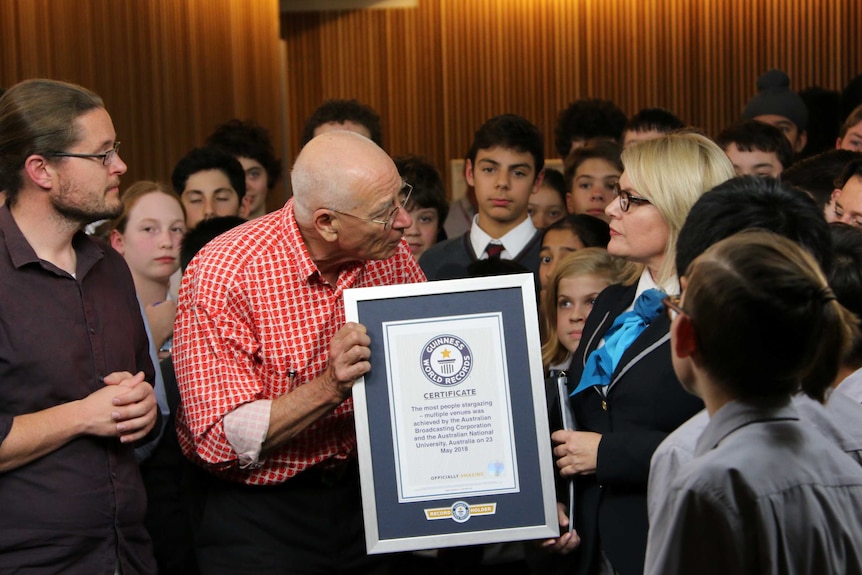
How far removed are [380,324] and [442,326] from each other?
0.13 metres

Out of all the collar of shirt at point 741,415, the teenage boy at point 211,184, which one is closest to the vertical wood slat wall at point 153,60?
the teenage boy at point 211,184

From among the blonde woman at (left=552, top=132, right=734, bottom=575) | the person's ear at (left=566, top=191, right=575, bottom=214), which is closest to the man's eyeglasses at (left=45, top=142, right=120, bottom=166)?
the blonde woman at (left=552, top=132, right=734, bottom=575)

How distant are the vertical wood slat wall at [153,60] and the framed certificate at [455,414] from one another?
257cm

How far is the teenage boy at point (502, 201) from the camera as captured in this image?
4.13 m

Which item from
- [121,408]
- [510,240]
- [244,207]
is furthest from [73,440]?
[244,207]

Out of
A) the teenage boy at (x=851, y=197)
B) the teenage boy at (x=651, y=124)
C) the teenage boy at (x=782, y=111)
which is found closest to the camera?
the teenage boy at (x=851, y=197)

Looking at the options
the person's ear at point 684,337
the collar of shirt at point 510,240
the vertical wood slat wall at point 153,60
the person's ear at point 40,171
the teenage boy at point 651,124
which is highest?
the vertical wood slat wall at point 153,60

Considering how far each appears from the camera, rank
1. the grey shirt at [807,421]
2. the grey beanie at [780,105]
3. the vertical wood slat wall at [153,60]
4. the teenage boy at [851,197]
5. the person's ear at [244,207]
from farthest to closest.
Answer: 1. the grey beanie at [780,105]
2. the person's ear at [244,207]
3. the vertical wood slat wall at [153,60]
4. the teenage boy at [851,197]
5. the grey shirt at [807,421]

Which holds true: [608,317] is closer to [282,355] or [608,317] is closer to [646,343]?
[646,343]

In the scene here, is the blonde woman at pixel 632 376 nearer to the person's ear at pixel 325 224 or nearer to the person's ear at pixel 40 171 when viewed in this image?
the person's ear at pixel 325 224

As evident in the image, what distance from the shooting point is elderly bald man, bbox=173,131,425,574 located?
2.34m

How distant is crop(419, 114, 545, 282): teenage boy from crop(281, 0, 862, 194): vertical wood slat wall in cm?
460

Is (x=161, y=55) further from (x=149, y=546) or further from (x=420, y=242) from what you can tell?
(x=149, y=546)

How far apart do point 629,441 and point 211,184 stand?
2.65m
